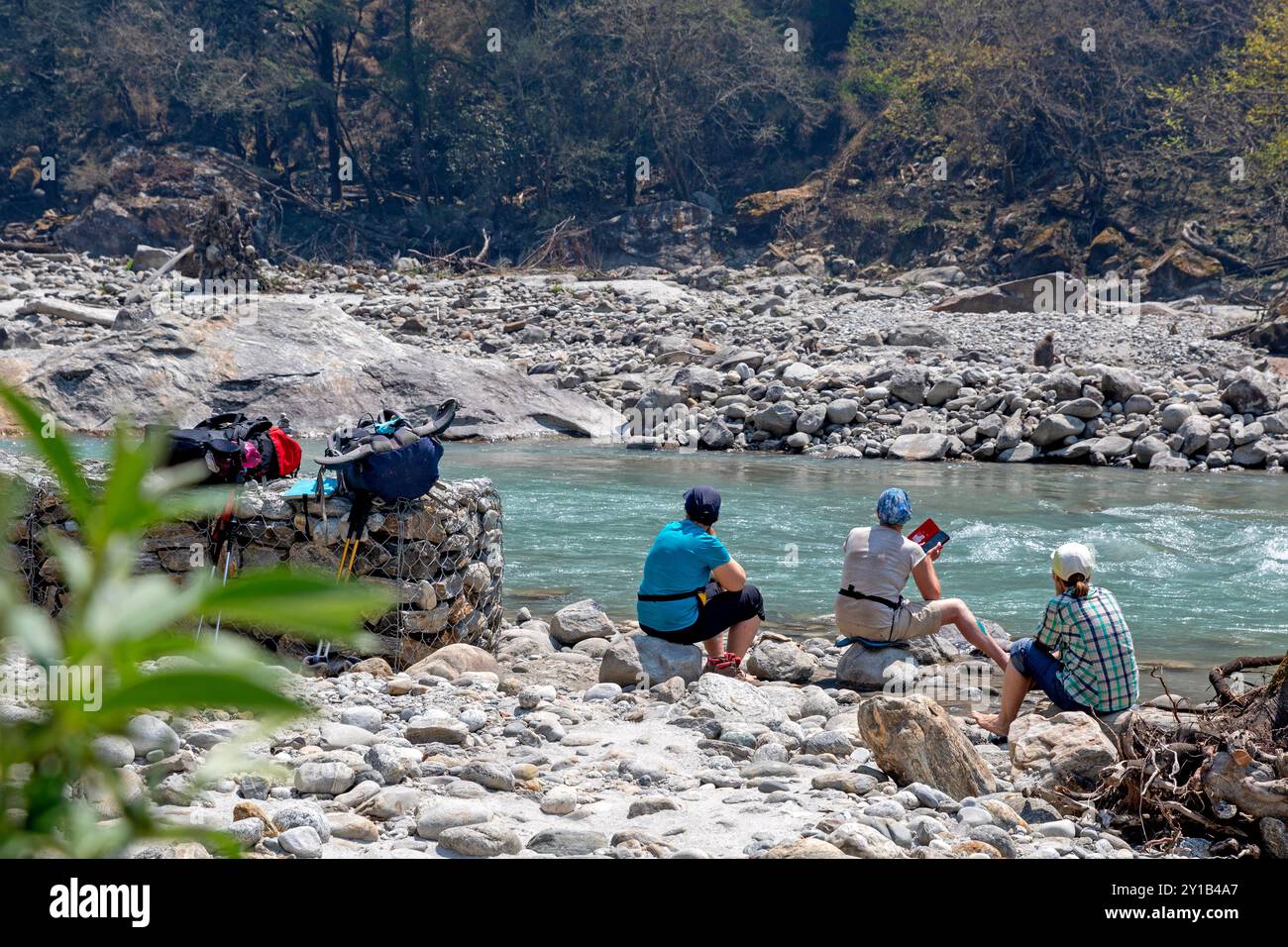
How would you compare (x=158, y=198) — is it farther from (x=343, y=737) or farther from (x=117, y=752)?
(x=117, y=752)

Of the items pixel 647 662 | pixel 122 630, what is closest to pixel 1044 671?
pixel 647 662

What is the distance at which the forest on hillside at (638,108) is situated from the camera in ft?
108

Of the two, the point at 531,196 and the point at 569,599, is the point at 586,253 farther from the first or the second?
the point at 569,599

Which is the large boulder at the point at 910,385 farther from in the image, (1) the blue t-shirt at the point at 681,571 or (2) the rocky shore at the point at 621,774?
(2) the rocky shore at the point at 621,774

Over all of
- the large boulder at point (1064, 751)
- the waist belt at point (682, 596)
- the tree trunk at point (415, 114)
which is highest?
the tree trunk at point (415, 114)

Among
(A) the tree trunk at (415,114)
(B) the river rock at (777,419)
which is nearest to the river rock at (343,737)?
(B) the river rock at (777,419)

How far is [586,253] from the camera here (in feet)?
117

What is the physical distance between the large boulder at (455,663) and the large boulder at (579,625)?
3.35ft

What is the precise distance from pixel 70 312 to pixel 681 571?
1778cm

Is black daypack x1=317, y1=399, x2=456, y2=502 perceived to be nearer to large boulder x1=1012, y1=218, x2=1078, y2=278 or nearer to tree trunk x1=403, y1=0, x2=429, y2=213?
large boulder x1=1012, y1=218, x2=1078, y2=278

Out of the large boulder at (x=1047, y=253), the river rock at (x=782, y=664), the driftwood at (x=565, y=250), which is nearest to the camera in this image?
the river rock at (x=782, y=664)

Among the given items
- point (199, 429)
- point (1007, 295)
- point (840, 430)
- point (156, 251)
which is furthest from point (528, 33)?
point (199, 429)

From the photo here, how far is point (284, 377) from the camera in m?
17.1

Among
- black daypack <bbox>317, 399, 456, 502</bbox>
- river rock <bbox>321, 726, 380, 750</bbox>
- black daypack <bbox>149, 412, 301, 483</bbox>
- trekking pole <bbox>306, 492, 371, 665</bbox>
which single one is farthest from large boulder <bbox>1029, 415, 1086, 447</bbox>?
river rock <bbox>321, 726, 380, 750</bbox>
